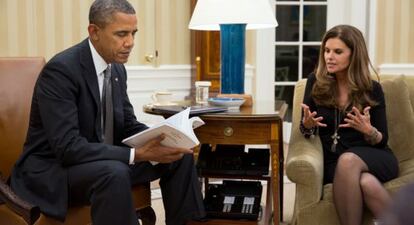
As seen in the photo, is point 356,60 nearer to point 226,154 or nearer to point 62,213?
point 226,154

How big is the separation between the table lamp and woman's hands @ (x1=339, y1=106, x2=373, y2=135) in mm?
632

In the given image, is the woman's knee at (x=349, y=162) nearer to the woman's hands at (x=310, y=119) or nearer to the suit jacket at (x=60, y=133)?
the woman's hands at (x=310, y=119)

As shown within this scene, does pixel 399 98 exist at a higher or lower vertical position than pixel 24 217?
higher

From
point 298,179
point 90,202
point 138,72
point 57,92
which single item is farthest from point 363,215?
point 138,72

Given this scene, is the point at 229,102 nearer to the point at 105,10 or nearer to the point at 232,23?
the point at 232,23

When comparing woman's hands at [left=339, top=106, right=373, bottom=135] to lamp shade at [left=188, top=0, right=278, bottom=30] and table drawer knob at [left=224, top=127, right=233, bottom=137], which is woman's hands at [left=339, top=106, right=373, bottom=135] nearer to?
table drawer knob at [left=224, top=127, right=233, bottom=137]

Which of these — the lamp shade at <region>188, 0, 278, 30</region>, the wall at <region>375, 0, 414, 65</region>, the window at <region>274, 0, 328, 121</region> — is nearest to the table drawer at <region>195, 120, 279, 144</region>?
the lamp shade at <region>188, 0, 278, 30</region>

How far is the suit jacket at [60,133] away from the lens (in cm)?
186

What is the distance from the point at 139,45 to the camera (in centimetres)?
412

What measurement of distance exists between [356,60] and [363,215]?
70 cm

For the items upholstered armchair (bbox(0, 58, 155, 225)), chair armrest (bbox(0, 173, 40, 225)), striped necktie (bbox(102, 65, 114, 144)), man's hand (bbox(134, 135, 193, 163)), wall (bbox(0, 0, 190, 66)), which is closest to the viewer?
chair armrest (bbox(0, 173, 40, 225))

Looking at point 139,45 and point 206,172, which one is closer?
point 206,172

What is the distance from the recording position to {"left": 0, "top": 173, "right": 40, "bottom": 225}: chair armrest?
180 centimetres

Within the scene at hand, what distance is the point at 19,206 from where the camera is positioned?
5.94ft
